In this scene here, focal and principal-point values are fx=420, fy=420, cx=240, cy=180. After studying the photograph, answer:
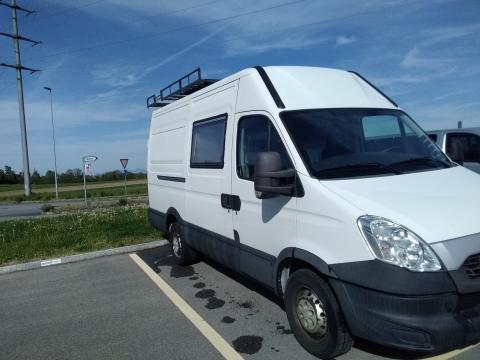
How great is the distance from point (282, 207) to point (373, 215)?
101 centimetres

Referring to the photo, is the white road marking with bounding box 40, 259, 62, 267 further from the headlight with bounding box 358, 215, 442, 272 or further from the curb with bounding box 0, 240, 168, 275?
the headlight with bounding box 358, 215, 442, 272

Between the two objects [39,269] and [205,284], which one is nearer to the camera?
[205,284]

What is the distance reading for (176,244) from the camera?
6.77 metres

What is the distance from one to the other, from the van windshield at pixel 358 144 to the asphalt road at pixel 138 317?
156 cm

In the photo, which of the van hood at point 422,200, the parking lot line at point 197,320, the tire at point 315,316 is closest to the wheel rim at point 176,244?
the parking lot line at point 197,320

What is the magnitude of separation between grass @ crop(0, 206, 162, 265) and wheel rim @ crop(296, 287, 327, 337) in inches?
224

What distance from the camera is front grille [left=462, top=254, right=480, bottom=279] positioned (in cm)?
282

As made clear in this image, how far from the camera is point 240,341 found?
3.94 m

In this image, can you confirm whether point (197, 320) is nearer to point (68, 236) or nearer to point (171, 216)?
point (171, 216)

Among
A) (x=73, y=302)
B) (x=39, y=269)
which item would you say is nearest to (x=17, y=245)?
(x=39, y=269)

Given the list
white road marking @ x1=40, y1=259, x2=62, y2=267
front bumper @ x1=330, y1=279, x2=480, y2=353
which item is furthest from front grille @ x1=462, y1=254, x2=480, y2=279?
white road marking @ x1=40, y1=259, x2=62, y2=267

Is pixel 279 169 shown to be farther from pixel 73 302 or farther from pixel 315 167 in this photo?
pixel 73 302

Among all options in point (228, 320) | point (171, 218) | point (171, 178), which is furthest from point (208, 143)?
point (228, 320)

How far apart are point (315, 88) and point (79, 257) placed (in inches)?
220
